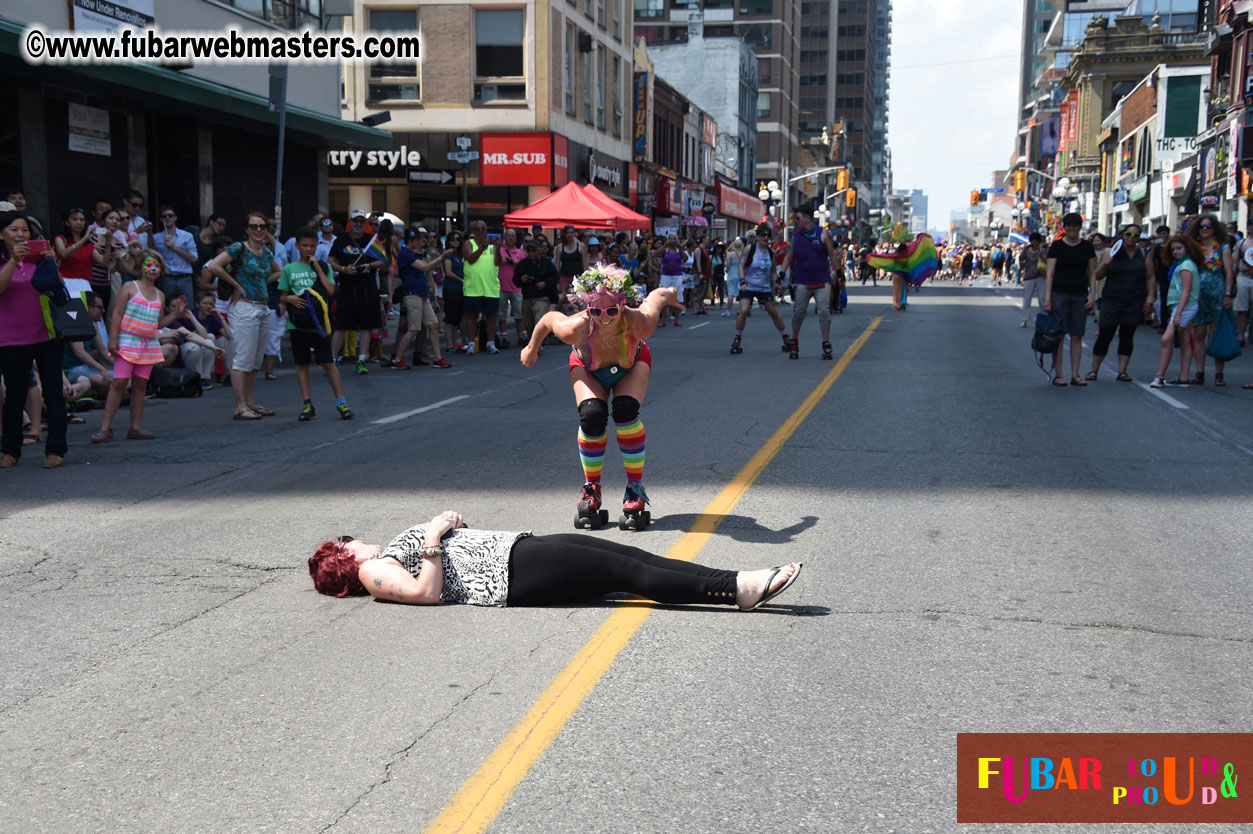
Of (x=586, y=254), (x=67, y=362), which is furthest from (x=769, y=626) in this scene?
(x=586, y=254)

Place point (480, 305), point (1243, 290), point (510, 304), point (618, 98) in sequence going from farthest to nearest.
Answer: point (618, 98) < point (510, 304) < point (480, 305) < point (1243, 290)

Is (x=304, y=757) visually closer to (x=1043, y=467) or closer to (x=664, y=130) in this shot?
(x=1043, y=467)

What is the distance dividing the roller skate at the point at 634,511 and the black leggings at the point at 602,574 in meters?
1.53

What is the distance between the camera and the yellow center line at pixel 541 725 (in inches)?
137

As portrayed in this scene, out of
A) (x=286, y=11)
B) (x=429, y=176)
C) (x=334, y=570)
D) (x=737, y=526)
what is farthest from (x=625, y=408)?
(x=429, y=176)

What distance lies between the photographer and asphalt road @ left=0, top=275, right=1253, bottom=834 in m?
3.67

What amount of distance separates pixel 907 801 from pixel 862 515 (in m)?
3.90

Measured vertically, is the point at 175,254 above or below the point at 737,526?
above

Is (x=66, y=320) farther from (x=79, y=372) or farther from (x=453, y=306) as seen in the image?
(x=453, y=306)

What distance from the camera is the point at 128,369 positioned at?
10797 millimetres

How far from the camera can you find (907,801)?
3529 mm

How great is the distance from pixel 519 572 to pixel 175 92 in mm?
15053

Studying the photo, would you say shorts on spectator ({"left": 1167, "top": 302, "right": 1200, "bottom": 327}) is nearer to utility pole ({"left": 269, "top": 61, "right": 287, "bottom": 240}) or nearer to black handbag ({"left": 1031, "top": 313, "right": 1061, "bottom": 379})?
black handbag ({"left": 1031, "top": 313, "right": 1061, "bottom": 379})

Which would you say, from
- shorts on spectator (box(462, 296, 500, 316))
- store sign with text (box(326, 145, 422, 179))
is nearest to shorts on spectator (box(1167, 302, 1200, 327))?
shorts on spectator (box(462, 296, 500, 316))
